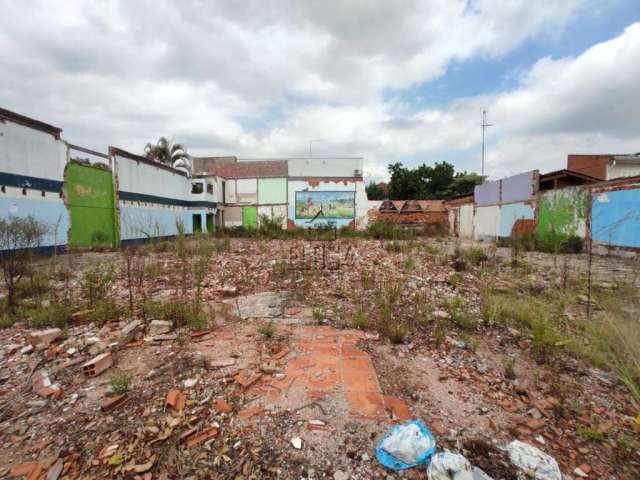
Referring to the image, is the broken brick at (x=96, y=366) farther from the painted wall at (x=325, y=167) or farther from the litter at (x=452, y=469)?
the painted wall at (x=325, y=167)

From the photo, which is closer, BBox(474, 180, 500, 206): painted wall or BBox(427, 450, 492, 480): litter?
BBox(427, 450, 492, 480): litter

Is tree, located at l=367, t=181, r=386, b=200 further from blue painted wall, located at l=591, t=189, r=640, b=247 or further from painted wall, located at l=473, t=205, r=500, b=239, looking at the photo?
blue painted wall, located at l=591, t=189, r=640, b=247

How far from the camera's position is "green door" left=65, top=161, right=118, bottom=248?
929 cm

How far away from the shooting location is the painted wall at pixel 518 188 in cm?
1199

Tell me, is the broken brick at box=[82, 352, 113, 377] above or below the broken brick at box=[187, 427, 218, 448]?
above

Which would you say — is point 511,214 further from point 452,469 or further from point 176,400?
point 176,400

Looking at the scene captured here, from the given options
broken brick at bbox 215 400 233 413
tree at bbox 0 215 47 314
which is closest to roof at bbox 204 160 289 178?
tree at bbox 0 215 47 314

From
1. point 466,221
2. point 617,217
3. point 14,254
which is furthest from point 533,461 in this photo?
point 466,221

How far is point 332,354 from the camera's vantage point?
99.0 inches

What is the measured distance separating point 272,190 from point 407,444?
20.2m

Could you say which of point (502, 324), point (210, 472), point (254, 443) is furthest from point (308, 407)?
point (502, 324)

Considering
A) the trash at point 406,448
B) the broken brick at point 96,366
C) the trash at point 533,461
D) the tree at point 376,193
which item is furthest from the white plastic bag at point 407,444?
the tree at point 376,193

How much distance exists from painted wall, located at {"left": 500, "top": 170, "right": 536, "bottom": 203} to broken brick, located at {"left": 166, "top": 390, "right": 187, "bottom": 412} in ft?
47.2

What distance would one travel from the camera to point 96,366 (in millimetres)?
2246
